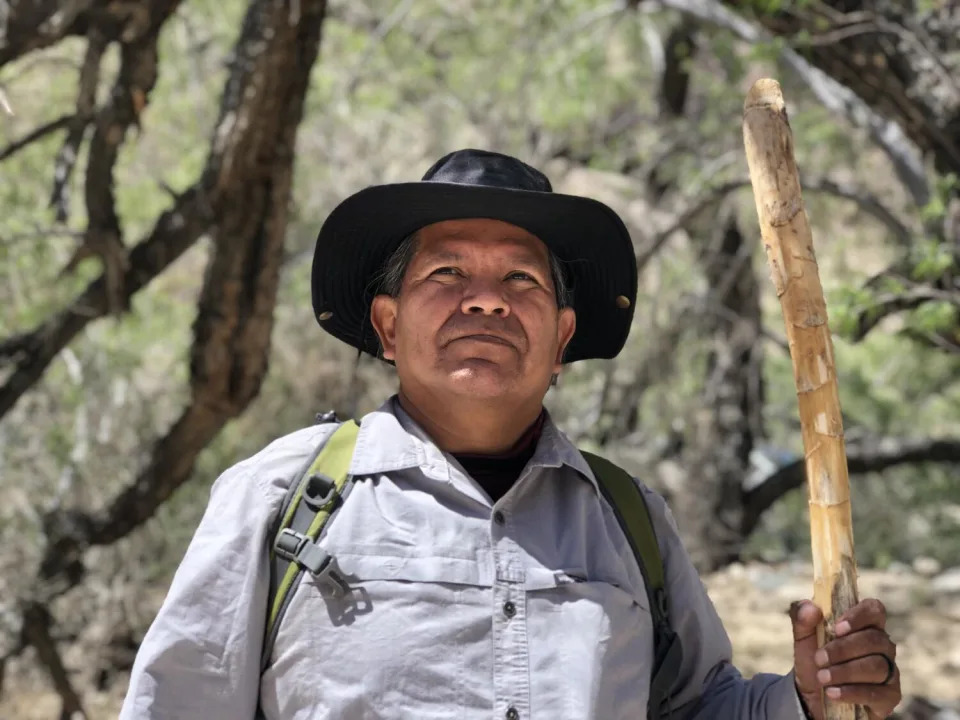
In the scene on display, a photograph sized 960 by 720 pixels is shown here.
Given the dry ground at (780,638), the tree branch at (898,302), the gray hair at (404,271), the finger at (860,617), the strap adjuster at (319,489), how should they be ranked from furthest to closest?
the dry ground at (780,638), the tree branch at (898,302), the gray hair at (404,271), the strap adjuster at (319,489), the finger at (860,617)

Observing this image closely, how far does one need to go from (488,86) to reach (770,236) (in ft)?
23.1

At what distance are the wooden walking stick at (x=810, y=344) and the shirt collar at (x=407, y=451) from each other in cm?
45

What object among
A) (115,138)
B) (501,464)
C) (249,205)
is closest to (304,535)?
(501,464)

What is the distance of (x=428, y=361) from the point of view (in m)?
2.22

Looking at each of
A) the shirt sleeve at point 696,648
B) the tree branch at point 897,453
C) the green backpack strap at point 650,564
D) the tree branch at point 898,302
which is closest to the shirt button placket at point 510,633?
the green backpack strap at point 650,564

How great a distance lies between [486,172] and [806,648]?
0.99 m

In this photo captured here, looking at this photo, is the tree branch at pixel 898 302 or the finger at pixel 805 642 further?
the tree branch at pixel 898 302

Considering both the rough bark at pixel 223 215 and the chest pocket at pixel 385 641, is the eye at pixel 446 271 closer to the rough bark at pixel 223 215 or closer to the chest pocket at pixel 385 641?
the chest pocket at pixel 385 641

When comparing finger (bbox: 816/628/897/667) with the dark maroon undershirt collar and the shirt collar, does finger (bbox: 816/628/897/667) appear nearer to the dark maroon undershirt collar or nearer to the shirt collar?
the shirt collar

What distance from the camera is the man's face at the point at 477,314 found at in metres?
2.19

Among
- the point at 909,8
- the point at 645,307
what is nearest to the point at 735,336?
the point at 645,307

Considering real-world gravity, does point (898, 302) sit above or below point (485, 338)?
above

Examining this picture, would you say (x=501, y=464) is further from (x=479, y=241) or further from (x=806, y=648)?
(x=806, y=648)

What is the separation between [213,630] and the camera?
75.9 inches
